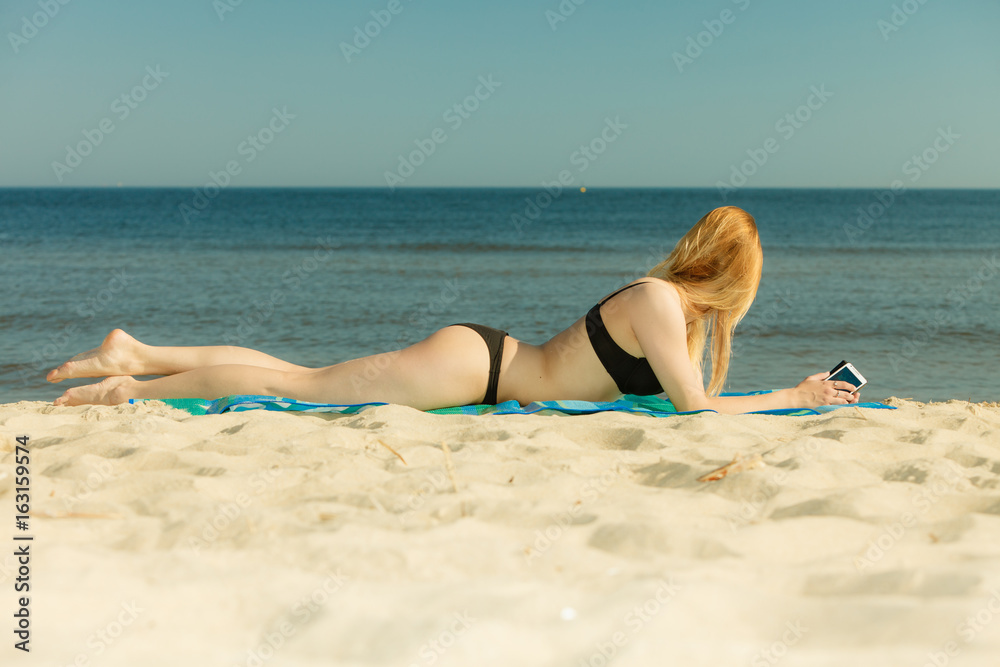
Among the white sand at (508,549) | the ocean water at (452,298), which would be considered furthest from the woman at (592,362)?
the ocean water at (452,298)

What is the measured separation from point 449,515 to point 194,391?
2514 mm

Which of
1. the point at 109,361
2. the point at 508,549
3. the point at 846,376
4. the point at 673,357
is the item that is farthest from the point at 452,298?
the point at 508,549

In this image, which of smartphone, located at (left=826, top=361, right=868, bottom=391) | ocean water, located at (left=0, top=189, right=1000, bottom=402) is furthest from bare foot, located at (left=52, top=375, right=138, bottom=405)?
smartphone, located at (left=826, top=361, right=868, bottom=391)

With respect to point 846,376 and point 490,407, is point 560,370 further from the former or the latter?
point 846,376

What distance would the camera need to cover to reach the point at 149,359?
444 centimetres

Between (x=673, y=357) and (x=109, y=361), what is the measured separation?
10.7 feet

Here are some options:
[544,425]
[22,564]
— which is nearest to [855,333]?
[544,425]

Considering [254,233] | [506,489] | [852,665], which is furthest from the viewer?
[254,233]

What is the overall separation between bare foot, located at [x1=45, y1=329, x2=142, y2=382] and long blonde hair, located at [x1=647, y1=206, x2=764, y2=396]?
3.11 meters

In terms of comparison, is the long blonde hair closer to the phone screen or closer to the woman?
the woman

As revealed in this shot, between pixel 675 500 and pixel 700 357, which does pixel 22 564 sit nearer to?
Result: pixel 675 500

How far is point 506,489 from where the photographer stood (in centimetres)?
257

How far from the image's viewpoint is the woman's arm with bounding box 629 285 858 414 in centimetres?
376

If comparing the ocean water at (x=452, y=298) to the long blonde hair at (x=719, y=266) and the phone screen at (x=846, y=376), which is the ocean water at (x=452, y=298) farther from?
the long blonde hair at (x=719, y=266)
